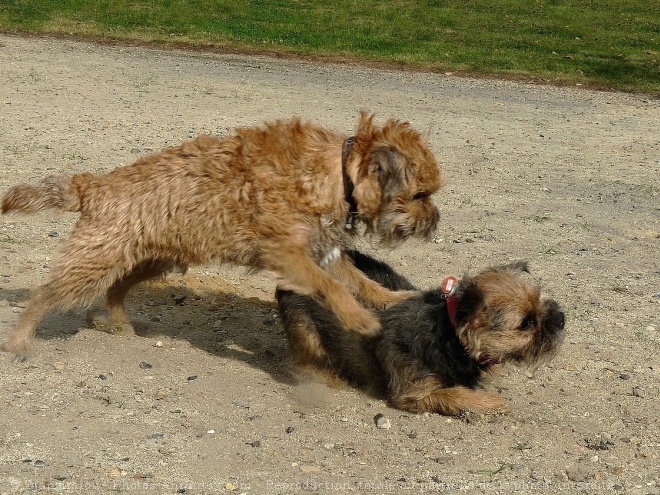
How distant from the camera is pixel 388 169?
573cm

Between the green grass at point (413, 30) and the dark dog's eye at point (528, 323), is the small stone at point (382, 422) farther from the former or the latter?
the green grass at point (413, 30)

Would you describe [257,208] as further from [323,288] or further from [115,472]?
[115,472]

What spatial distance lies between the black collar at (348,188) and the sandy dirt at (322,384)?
1.12 metres

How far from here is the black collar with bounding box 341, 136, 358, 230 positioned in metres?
5.87

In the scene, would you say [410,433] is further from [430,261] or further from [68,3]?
[68,3]

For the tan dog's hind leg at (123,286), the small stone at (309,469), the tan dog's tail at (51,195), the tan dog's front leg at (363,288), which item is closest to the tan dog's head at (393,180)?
the tan dog's front leg at (363,288)

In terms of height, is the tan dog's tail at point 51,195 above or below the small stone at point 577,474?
above

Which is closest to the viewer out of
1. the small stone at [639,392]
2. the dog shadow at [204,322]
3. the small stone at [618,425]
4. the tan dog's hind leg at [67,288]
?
the small stone at [618,425]

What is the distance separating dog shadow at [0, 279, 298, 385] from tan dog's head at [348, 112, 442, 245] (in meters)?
1.22

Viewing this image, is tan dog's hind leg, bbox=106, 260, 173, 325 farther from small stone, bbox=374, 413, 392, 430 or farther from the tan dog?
small stone, bbox=374, 413, 392, 430

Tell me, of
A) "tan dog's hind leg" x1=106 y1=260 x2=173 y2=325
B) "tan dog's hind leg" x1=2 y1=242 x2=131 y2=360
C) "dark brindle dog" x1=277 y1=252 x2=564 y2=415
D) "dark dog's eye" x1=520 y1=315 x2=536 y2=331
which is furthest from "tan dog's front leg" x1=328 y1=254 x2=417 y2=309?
"tan dog's hind leg" x1=2 y1=242 x2=131 y2=360

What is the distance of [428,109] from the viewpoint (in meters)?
14.1

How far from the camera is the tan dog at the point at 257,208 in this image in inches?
227

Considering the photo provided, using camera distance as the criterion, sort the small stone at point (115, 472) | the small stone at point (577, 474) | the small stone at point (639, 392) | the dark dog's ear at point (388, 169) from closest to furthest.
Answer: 1. the small stone at point (115, 472)
2. the small stone at point (577, 474)
3. the dark dog's ear at point (388, 169)
4. the small stone at point (639, 392)
